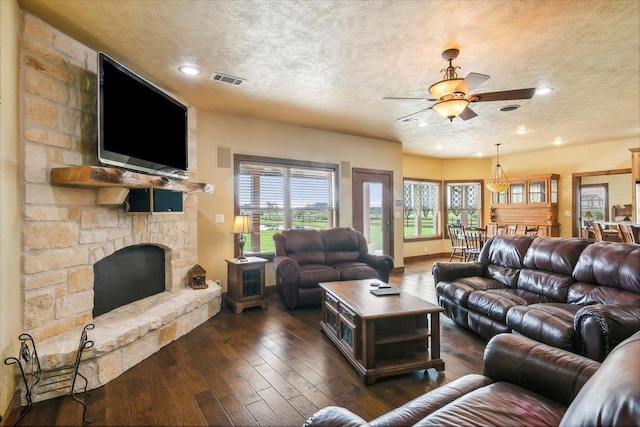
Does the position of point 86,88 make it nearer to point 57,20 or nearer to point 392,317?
point 57,20

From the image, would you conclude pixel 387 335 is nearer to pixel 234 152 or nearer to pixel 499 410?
pixel 499 410

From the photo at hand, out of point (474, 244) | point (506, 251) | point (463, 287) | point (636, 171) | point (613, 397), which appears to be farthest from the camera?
point (474, 244)

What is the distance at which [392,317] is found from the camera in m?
2.48

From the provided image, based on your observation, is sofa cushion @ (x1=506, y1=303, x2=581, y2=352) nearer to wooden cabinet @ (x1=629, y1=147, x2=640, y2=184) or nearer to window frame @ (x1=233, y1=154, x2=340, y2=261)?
window frame @ (x1=233, y1=154, x2=340, y2=261)

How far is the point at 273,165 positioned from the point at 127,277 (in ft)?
9.01

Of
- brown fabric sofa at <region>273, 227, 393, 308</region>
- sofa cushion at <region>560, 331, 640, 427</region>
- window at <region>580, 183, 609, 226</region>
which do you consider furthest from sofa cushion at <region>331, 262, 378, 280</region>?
window at <region>580, 183, 609, 226</region>

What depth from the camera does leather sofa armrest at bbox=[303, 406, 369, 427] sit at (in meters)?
1.08

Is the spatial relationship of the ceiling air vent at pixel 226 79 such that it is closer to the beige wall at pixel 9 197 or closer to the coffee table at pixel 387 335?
the beige wall at pixel 9 197

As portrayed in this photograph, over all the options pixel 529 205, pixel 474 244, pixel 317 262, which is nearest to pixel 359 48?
pixel 317 262

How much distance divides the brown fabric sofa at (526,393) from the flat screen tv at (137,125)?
2762 mm

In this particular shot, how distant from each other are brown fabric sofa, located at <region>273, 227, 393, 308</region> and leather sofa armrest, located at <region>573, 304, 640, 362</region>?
2615mm

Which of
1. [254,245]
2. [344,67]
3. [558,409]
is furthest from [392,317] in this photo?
[254,245]

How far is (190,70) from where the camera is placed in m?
3.35

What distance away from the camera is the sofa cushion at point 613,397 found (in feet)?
2.53
